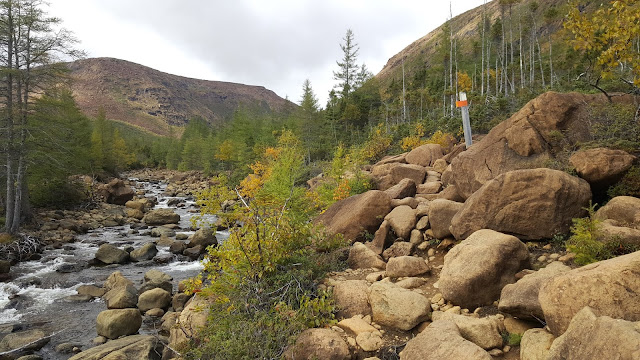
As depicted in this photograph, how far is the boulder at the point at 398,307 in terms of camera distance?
4.74m

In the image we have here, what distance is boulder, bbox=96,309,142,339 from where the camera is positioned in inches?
320

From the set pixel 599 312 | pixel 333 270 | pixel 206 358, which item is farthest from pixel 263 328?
pixel 599 312

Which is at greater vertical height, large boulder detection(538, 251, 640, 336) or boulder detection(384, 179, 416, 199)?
boulder detection(384, 179, 416, 199)

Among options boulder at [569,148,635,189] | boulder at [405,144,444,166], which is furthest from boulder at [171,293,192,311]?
boulder at [405,144,444,166]

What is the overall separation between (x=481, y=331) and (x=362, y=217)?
4723 mm

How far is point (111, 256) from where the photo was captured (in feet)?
47.4

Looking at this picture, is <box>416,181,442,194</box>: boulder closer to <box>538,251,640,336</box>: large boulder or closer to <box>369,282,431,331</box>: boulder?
<box>369,282,431,331</box>: boulder

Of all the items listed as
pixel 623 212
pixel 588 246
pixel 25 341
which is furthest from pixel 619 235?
pixel 25 341

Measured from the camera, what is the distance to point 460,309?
4762 mm

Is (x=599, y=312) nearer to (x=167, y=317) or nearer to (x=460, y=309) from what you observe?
(x=460, y=309)

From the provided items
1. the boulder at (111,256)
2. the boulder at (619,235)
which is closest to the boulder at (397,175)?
the boulder at (619,235)

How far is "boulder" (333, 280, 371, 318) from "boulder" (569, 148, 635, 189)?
456 cm

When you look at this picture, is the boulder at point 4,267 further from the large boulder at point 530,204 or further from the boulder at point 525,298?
the boulder at point 525,298

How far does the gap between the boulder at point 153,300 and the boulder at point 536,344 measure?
9208mm
